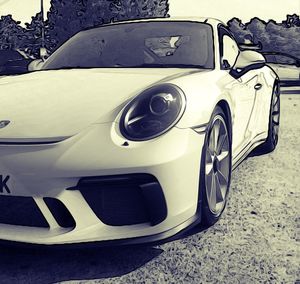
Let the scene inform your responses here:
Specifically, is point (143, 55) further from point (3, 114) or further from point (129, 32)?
point (3, 114)

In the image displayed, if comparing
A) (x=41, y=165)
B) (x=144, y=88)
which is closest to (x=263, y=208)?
(x=144, y=88)

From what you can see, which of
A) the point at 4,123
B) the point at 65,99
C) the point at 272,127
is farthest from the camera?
the point at 272,127

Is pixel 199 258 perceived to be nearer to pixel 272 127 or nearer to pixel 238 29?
pixel 272 127

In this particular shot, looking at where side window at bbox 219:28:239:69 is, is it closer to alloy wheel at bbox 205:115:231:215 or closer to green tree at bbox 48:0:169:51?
alloy wheel at bbox 205:115:231:215

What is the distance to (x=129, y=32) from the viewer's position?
370cm

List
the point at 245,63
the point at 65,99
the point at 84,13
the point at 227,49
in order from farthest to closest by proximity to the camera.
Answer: the point at 84,13 < the point at 227,49 < the point at 245,63 < the point at 65,99

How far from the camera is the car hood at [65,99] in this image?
228cm

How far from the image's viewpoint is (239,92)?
3.32m

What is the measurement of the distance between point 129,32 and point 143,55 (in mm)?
332

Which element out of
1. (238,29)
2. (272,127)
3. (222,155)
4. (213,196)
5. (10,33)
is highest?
(222,155)

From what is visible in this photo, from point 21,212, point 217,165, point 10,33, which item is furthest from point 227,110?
point 10,33

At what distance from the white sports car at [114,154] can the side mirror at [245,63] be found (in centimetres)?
36

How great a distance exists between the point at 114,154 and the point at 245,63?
1.67 meters

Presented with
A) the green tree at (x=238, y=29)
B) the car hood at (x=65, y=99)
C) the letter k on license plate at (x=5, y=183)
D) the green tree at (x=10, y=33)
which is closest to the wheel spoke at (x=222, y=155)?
the car hood at (x=65, y=99)
